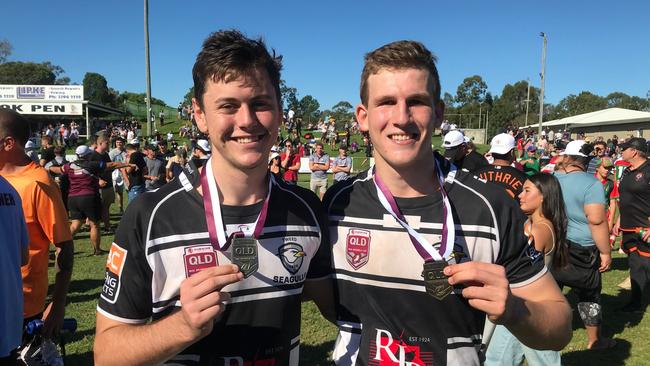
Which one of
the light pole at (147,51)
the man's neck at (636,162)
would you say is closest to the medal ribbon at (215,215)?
the man's neck at (636,162)

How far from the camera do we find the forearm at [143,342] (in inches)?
61.1

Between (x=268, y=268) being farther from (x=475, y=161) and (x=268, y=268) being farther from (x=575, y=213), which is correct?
(x=475, y=161)

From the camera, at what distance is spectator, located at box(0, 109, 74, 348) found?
3.15 metres

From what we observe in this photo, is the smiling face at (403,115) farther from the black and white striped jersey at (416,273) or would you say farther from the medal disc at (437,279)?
the medal disc at (437,279)

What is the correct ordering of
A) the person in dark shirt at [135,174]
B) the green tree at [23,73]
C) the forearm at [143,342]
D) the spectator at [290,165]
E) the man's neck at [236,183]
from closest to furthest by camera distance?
1. the forearm at [143,342]
2. the man's neck at [236,183]
3. the person in dark shirt at [135,174]
4. the spectator at [290,165]
5. the green tree at [23,73]

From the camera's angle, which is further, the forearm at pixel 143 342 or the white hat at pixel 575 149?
the white hat at pixel 575 149

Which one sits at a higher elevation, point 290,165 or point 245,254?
point 290,165

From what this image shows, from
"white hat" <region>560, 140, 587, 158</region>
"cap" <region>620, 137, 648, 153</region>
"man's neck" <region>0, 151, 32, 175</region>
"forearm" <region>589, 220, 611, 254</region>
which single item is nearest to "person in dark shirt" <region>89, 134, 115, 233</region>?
"man's neck" <region>0, 151, 32, 175</region>

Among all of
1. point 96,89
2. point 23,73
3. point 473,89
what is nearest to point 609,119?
point 473,89

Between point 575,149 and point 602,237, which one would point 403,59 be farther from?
point 575,149

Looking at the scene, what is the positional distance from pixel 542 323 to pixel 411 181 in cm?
82

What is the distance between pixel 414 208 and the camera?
2.04m

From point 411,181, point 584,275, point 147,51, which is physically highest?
point 147,51

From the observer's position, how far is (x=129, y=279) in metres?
1.75
